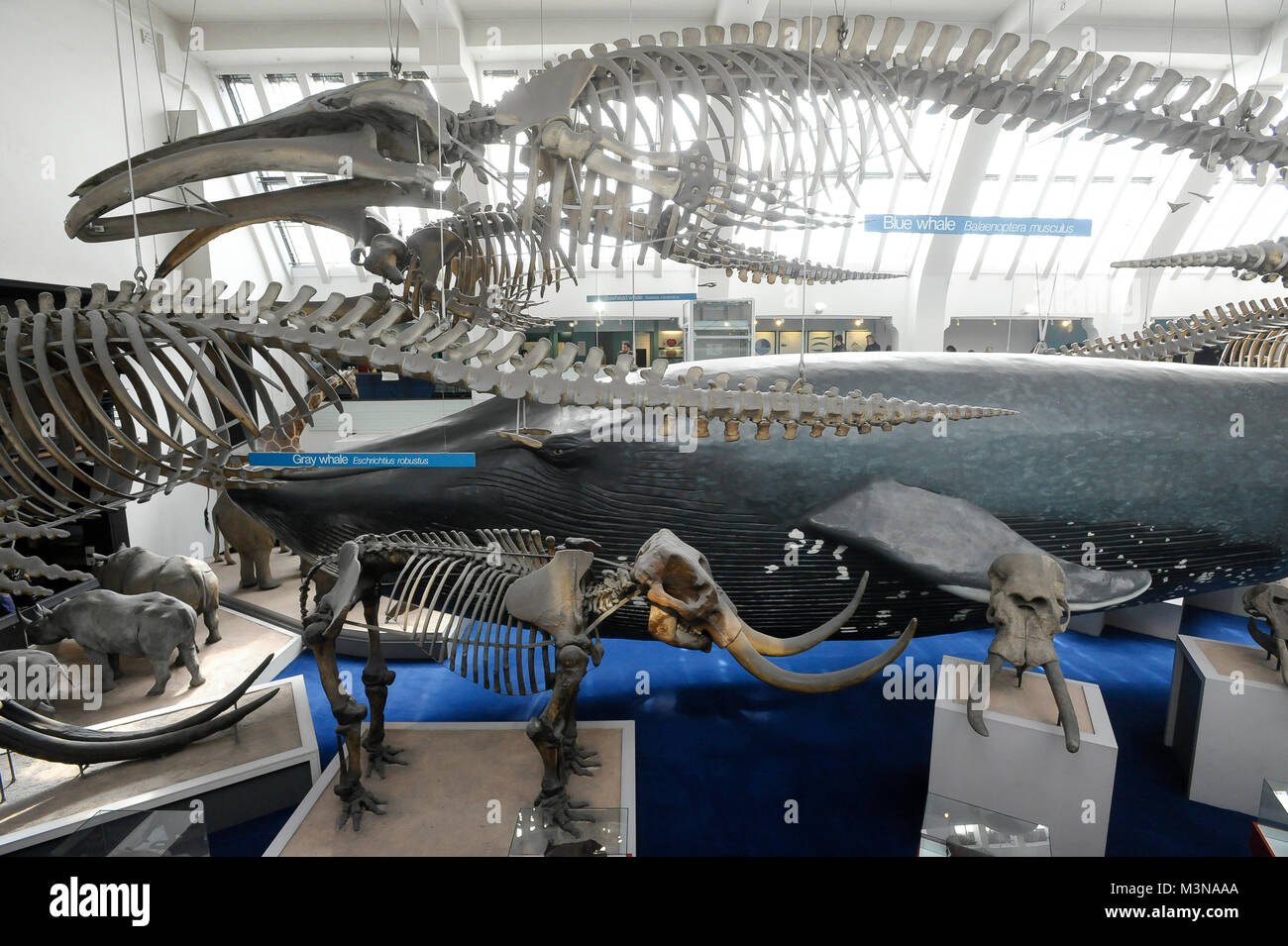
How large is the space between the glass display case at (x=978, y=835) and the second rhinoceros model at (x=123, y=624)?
4.77 metres

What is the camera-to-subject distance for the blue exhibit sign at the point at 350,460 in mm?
3006

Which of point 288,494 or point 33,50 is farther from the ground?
point 33,50

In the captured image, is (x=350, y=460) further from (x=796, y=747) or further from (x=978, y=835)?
(x=796, y=747)

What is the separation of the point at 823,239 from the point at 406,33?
367 inches

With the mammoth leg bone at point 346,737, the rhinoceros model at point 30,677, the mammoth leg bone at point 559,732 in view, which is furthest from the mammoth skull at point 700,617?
the rhinoceros model at point 30,677

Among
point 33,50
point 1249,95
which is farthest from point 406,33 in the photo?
point 1249,95

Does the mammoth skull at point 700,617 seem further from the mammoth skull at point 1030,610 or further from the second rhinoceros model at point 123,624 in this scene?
the second rhinoceros model at point 123,624

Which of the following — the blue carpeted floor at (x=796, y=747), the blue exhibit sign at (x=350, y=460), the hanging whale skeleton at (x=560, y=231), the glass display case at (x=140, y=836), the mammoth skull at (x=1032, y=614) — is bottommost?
the blue carpeted floor at (x=796, y=747)

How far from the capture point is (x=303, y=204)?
3746mm

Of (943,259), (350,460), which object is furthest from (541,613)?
(943,259)

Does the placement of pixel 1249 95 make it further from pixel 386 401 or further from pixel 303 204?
pixel 386 401

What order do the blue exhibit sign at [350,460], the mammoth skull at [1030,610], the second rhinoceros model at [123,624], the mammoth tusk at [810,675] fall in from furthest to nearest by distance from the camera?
the second rhinoceros model at [123,624] < the mammoth skull at [1030,610] < the blue exhibit sign at [350,460] < the mammoth tusk at [810,675]

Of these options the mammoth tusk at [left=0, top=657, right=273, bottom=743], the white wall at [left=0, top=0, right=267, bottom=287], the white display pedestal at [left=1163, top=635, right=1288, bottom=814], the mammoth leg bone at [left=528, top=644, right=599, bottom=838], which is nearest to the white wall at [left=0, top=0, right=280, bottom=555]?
the white wall at [left=0, top=0, right=267, bottom=287]
